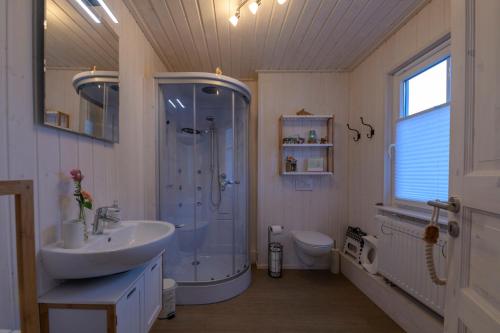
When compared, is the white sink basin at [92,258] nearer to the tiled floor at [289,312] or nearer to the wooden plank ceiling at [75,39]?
the wooden plank ceiling at [75,39]

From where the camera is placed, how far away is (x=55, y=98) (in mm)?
988

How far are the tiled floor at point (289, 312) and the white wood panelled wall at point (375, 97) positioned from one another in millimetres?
730

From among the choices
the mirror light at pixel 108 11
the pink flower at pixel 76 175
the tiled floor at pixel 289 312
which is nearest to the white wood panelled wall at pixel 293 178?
the tiled floor at pixel 289 312

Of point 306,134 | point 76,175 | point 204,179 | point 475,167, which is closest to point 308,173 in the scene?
point 306,134

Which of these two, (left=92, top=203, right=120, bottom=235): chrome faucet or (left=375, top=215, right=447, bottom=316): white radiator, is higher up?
(left=92, top=203, right=120, bottom=235): chrome faucet

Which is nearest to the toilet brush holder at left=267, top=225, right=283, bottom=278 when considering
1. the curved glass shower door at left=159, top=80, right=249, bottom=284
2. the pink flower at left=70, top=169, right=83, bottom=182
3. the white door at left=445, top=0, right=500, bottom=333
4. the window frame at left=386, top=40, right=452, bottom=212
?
the curved glass shower door at left=159, top=80, right=249, bottom=284

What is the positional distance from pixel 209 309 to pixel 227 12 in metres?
2.48

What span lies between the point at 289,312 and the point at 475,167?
178 centimetres

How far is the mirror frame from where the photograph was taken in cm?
72

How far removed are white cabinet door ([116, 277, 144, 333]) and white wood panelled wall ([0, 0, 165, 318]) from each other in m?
0.34

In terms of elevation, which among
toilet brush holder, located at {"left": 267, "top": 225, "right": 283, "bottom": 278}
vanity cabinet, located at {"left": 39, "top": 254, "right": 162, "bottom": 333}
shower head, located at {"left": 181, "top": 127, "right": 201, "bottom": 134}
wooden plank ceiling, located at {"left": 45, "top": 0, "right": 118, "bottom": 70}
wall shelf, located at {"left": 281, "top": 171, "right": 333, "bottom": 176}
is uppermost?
wooden plank ceiling, located at {"left": 45, "top": 0, "right": 118, "bottom": 70}

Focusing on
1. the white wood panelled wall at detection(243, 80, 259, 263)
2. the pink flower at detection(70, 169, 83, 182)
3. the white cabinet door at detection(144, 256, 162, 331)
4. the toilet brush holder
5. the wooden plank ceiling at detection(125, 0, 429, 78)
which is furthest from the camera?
the white wood panelled wall at detection(243, 80, 259, 263)

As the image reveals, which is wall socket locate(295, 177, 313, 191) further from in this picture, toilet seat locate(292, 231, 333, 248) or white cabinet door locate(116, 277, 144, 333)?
white cabinet door locate(116, 277, 144, 333)

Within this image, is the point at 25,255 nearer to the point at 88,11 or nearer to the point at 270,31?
the point at 88,11
